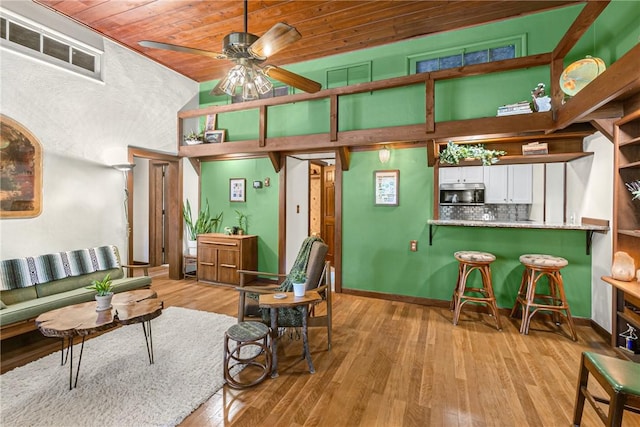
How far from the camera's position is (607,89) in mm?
2154

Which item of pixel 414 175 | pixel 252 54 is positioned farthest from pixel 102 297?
pixel 414 175

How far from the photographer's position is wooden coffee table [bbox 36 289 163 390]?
209 cm

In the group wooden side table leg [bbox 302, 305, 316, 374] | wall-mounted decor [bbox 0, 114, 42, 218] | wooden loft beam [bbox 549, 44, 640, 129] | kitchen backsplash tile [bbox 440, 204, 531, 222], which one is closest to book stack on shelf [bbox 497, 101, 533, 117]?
wooden loft beam [bbox 549, 44, 640, 129]

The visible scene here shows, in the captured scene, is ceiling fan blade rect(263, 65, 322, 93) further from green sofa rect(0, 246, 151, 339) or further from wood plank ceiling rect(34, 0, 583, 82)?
green sofa rect(0, 246, 151, 339)

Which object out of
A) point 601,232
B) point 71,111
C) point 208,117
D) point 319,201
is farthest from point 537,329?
point 71,111

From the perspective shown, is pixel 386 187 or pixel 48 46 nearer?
pixel 48 46

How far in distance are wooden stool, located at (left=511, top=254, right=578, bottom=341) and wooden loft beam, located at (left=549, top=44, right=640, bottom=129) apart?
139 centimetres

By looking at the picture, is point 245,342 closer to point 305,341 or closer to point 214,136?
point 305,341

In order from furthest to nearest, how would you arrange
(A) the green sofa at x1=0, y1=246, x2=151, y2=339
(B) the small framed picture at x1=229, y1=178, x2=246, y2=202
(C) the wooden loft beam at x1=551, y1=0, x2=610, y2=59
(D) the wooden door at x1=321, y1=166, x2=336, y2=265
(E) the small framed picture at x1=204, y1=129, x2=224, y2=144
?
(D) the wooden door at x1=321, y1=166, x2=336, y2=265, (B) the small framed picture at x1=229, y1=178, x2=246, y2=202, (E) the small framed picture at x1=204, y1=129, x2=224, y2=144, (A) the green sofa at x1=0, y1=246, x2=151, y2=339, (C) the wooden loft beam at x1=551, y1=0, x2=610, y2=59

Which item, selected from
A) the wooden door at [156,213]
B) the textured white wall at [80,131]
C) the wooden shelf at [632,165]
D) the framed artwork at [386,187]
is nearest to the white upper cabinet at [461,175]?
the framed artwork at [386,187]

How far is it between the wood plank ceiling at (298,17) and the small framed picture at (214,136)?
49.9 inches

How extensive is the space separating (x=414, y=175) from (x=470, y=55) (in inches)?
69.5

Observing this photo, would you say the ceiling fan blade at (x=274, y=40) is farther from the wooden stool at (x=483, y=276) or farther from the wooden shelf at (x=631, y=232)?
the wooden shelf at (x=631, y=232)

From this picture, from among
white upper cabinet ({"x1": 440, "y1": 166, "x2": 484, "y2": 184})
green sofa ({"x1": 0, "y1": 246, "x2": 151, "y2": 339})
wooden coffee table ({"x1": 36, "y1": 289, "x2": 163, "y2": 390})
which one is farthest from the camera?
white upper cabinet ({"x1": 440, "y1": 166, "x2": 484, "y2": 184})
